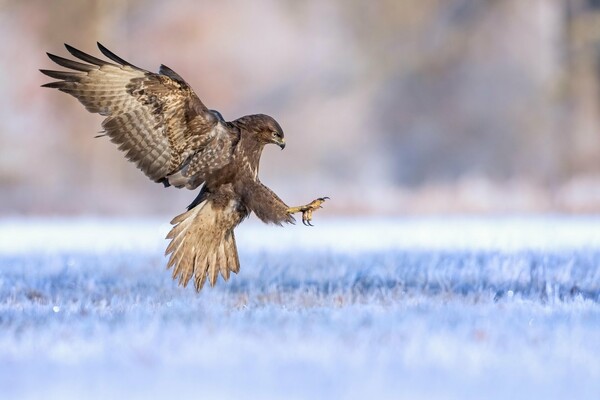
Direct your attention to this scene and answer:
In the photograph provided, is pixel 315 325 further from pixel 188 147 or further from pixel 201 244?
pixel 188 147

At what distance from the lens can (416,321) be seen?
245 cm

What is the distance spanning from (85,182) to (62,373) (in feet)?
25.5

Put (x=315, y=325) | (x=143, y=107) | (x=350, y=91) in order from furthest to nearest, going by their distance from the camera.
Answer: (x=350, y=91), (x=143, y=107), (x=315, y=325)

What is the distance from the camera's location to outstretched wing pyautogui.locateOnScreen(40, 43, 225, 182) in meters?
3.31

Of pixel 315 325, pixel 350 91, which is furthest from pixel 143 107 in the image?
pixel 350 91

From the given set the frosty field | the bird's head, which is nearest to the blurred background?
the frosty field

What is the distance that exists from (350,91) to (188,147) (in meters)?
6.51

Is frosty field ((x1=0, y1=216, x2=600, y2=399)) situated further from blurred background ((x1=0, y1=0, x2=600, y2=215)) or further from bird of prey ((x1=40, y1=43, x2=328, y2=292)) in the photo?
blurred background ((x1=0, y1=0, x2=600, y2=215))

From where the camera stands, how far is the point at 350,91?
385 inches

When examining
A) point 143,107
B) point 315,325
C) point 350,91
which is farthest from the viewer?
point 350,91

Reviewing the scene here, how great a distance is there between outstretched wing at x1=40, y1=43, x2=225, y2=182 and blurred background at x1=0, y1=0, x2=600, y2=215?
5.91 meters

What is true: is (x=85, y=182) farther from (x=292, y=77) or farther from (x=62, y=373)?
(x=62, y=373)

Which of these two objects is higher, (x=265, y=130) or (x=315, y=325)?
(x=265, y=130)

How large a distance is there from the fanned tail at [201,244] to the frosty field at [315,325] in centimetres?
9
